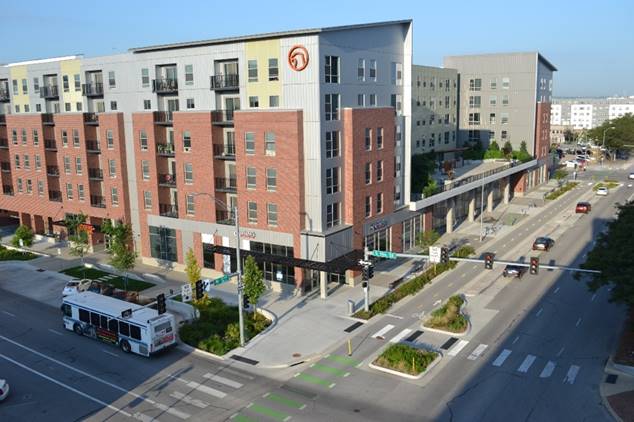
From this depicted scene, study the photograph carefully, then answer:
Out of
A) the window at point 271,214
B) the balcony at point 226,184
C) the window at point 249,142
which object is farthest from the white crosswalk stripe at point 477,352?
the balcony at point 226,184

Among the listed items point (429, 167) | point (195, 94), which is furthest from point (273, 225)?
point (429, 167)

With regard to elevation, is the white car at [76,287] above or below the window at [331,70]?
below

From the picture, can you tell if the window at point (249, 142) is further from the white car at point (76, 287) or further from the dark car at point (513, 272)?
the dark car at point (513, 272)

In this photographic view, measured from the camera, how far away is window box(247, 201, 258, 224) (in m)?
48.9

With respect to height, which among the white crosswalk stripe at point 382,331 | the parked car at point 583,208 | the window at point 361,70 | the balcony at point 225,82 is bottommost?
the white crosswalk stripe at point 382,331

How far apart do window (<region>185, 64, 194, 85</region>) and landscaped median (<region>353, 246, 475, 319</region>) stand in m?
25.6

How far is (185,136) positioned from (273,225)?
12.6 metres

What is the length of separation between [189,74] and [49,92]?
22172 mm

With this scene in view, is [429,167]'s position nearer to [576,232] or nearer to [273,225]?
[576,232]

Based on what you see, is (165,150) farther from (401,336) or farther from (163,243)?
(401,336)

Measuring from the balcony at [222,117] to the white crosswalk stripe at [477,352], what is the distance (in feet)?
90.6

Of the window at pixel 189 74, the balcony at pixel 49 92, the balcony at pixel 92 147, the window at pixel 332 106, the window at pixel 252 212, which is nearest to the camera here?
the window at pixel 332 106

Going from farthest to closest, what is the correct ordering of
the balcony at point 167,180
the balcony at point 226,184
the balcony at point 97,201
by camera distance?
the balcony at point 97,201, the balcony at point 167,180, the balcony at point 226,184

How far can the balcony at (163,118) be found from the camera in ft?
181
